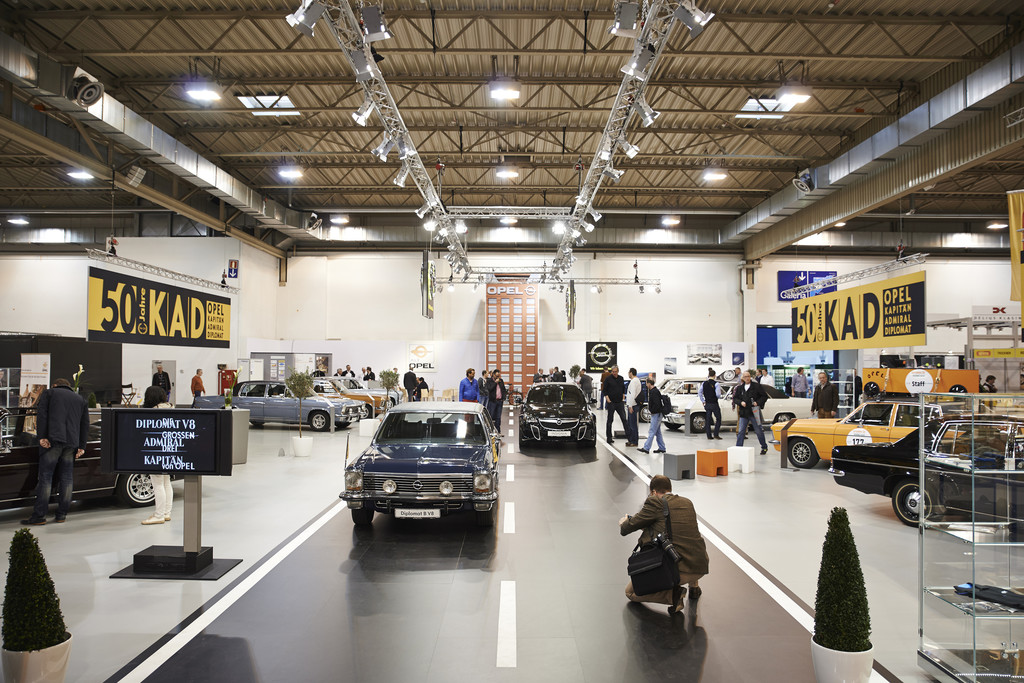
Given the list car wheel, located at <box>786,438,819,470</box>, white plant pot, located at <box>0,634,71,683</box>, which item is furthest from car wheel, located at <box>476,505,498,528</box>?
car wheel, located at <box>786,438,819,470</box>

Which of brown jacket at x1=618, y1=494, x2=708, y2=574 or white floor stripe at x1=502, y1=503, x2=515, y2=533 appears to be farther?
white floor stripe at x1=502, y1=503, x2=515, y2=533

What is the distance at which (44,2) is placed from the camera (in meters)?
11.8

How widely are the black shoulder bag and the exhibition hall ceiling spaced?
1045 centimetres

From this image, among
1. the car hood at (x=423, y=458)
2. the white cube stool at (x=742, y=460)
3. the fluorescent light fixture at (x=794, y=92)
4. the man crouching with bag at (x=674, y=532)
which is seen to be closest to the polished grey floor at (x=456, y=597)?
the man crouching with bag at (x=674, y=532)

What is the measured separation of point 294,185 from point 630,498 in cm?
1921

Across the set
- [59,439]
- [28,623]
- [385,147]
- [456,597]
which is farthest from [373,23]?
[28,623]

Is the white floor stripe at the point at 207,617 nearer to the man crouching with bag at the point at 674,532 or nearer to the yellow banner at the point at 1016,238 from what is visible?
the man crouching with bag at the point at 674,532

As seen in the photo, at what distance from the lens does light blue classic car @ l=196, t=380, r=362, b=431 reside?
18422mm

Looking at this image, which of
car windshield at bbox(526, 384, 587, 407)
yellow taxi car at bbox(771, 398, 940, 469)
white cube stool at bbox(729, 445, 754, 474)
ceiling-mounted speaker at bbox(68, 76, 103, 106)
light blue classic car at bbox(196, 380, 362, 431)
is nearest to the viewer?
yellow taxi car at bbox(771, 398, 940, 469)

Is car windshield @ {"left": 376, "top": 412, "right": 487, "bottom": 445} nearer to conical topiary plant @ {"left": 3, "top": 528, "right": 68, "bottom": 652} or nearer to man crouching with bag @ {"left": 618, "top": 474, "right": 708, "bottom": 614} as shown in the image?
man crouching with bag @ {"left": 618, "top": 474, "right": 708, "bottom": 614}

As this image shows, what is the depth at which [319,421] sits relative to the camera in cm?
1855

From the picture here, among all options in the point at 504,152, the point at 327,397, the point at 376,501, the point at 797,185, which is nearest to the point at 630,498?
the point at 376,501

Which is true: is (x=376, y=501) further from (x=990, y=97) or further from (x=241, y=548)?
(x=990, y=97)

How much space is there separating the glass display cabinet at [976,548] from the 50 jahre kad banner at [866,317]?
10.4 m
